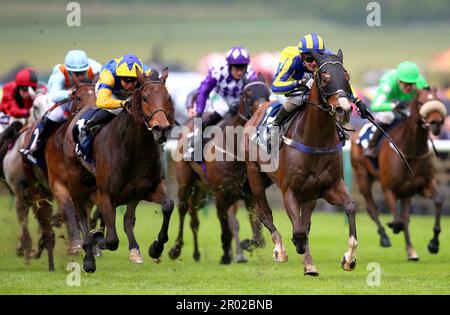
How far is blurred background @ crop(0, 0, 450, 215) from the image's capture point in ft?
89.7

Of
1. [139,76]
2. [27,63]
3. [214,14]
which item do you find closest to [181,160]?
[139,76]

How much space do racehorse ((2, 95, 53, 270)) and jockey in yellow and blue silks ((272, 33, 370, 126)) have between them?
3.41m

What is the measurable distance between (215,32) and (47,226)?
67.8 ft

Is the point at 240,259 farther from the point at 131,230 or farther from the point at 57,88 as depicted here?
the point at 57,88

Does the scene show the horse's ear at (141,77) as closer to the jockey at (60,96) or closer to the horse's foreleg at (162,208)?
the horse's foreleg at (162,208)

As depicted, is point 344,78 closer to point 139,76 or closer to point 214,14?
point 139,76

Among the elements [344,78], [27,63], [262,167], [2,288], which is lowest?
[2,288]

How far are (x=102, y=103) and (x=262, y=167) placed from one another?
1.65 m

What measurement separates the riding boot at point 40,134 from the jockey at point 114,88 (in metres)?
1.14

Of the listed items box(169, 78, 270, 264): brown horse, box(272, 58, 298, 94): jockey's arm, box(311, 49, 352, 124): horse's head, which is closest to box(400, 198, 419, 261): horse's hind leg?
box(169, 78, 270, 264): brown horse

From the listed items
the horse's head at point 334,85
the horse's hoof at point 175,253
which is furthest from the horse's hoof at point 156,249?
the horse's head at point 334,85

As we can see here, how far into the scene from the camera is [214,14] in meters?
31.8

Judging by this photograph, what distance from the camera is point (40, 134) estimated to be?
1136 cm
